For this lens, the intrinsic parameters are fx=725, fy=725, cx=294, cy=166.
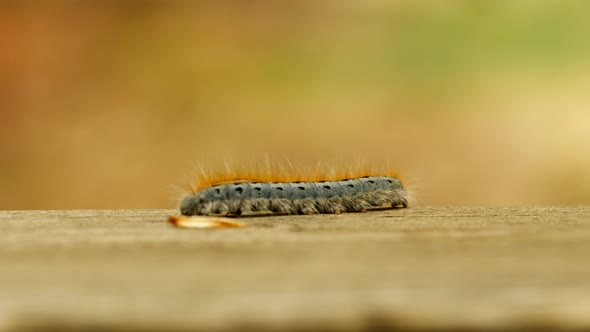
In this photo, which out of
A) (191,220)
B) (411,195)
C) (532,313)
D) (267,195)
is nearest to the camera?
(532,313)

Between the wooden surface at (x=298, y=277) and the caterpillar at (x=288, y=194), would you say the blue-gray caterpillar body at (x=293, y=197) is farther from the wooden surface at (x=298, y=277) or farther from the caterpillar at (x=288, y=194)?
the wooden surface at (x=298, y=277)

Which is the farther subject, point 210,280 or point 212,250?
point 212,250

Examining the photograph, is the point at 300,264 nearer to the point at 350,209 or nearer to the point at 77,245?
the point at 77,245

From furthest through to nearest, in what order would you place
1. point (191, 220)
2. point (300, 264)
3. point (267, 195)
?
point (267, 195) → point (191, 220) → point (300, 264)

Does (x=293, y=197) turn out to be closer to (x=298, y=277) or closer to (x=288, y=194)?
(x=288, y=194)

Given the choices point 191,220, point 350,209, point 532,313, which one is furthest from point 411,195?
point 532,313

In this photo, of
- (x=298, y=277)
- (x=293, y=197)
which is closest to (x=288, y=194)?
(x=293, y=197)

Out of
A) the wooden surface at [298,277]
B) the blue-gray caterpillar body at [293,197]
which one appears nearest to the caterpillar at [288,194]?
the blue-gray caterpillar body at [293,197]
